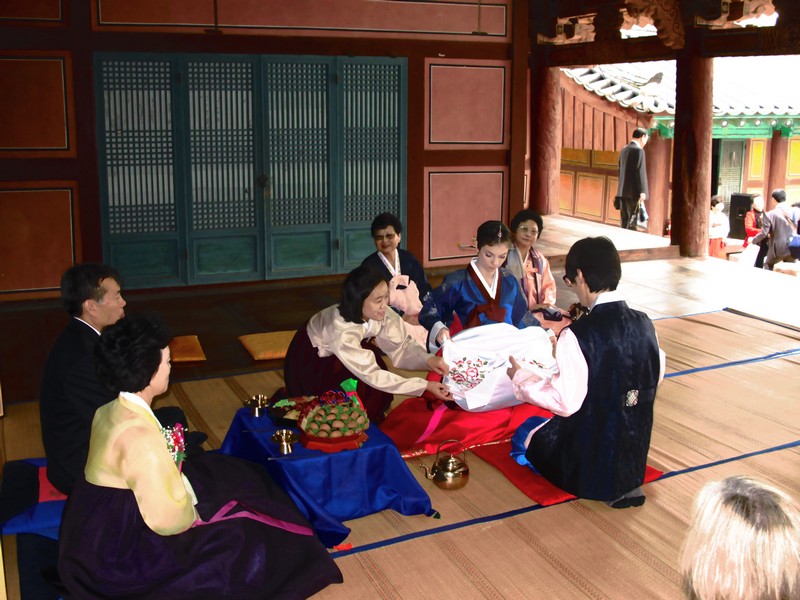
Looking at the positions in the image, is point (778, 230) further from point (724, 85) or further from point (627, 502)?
point (627, 502)

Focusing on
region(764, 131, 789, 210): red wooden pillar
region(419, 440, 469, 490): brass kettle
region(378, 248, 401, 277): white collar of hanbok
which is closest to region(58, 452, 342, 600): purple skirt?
region(419, 440, 469, 490): brass kettle

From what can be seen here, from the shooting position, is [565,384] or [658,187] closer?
[565,384]

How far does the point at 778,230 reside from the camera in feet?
34.3

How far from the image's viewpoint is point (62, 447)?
11.8ft

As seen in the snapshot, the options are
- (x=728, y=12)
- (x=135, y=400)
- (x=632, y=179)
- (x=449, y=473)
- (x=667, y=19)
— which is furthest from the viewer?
(x=632, y=179)

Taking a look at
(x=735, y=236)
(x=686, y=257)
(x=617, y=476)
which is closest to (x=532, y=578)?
(x=617, y=476)

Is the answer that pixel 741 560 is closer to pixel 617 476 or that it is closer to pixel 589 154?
pixel 617 476

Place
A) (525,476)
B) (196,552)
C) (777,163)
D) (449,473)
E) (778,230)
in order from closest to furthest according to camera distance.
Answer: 1. (196,552)
2. (449,473)
3. (525,476)
4. (778,230)
5. (777,163)

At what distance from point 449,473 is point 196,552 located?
137cm

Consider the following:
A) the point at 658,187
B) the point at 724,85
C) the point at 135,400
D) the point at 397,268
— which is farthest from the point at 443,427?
the point at 724,85

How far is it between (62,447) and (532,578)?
188 cm

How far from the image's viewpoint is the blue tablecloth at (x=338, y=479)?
3543mm

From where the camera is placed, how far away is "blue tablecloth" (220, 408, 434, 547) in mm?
3543

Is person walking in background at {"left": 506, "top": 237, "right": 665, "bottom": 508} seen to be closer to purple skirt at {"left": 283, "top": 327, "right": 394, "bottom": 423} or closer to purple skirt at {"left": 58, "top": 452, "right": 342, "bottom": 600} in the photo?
purple skirt at {"left": 283, "top": 327, "right": 394, "bottom": 423}
